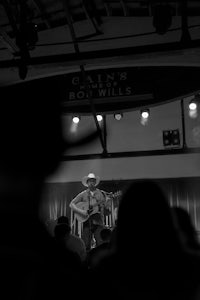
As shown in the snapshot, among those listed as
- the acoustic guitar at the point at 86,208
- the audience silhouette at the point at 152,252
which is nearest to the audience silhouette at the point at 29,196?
the audience silhouette at the point at 152,252

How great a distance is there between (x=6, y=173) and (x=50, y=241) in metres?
0.15

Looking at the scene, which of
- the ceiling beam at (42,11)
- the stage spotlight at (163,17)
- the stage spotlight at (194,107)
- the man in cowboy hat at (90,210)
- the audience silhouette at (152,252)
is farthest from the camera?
the stage spotlight at (194,107)

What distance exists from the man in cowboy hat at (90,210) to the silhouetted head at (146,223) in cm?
695

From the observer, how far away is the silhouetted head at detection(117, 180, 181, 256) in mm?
1407

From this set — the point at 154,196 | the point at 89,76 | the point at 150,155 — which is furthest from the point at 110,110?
the point at 154,196

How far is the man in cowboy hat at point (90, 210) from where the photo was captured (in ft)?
27.9

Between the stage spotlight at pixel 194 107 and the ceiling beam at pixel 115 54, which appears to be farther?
the stage spotlight at pixel 194 107

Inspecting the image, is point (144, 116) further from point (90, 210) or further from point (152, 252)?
point (152, 252)

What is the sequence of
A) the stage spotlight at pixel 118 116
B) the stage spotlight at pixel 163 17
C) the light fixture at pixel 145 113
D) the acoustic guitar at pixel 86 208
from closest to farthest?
the stage spotlight at pixel 163 17, the acoustic guitar at pixel 86 208, the light fixture at pixel 145 113, the stage spotlight at pixel 118 116

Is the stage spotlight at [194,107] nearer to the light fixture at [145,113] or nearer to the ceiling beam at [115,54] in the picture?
the light fixture at [145,113]

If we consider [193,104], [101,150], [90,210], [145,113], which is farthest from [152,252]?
[101,150]

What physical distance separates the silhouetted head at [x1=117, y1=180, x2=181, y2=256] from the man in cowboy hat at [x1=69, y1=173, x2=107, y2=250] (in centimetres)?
695

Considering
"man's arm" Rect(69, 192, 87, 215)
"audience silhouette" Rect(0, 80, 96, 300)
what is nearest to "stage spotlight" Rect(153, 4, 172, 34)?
"man's arm" Rect(69, 192, 87, 215)

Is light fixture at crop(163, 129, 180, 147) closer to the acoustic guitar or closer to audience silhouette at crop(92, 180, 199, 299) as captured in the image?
the acoustic guitar
